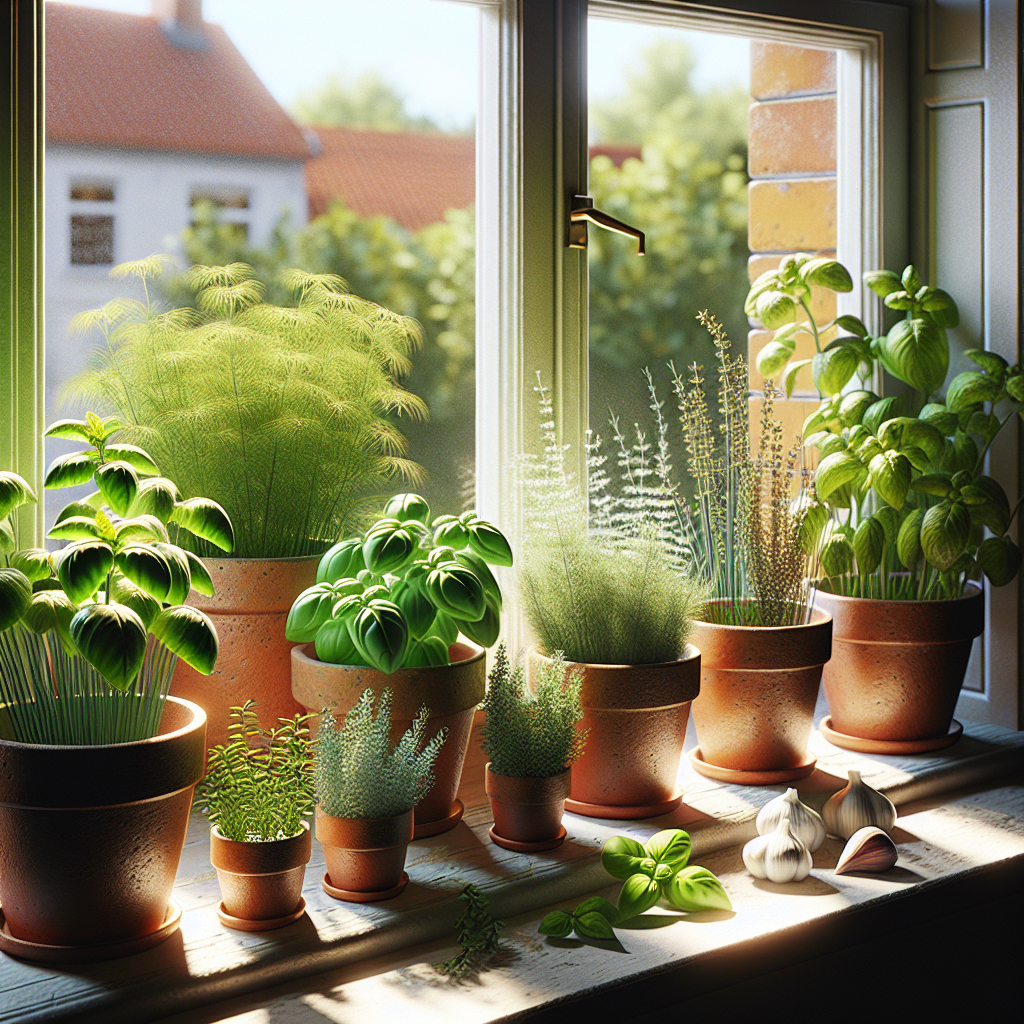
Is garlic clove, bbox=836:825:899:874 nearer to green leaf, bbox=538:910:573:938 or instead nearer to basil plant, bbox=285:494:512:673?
green leaf, bbox=538:910:573:938

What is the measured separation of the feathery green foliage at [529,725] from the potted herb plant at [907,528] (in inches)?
23.9

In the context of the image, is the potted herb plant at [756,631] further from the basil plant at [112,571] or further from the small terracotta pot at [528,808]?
the basil plant at [112,571]

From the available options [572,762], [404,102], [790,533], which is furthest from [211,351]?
[790,533]

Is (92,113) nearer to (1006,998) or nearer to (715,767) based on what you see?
(715,767)

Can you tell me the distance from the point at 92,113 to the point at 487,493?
2.51 ft

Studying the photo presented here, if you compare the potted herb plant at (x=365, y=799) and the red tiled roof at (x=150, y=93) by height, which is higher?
the red tiled roof at (x=150, y=93)

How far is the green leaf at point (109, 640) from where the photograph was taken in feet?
3.36

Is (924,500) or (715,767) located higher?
(924,500)

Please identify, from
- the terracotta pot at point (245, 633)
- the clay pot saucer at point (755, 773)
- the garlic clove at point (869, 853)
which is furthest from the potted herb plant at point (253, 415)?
the garlic clove at point (869, 853)

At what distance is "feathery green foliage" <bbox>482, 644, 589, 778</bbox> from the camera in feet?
4.47

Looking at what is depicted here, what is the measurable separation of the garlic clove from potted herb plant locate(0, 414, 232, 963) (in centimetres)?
81

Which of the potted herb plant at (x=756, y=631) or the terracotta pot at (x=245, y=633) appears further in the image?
the potted herb plant at (x=756, y=631)

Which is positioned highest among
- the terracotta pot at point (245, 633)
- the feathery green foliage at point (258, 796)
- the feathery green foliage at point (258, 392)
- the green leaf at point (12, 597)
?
the feathery green foliage at point (258, 392)

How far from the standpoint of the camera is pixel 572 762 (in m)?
1.44
